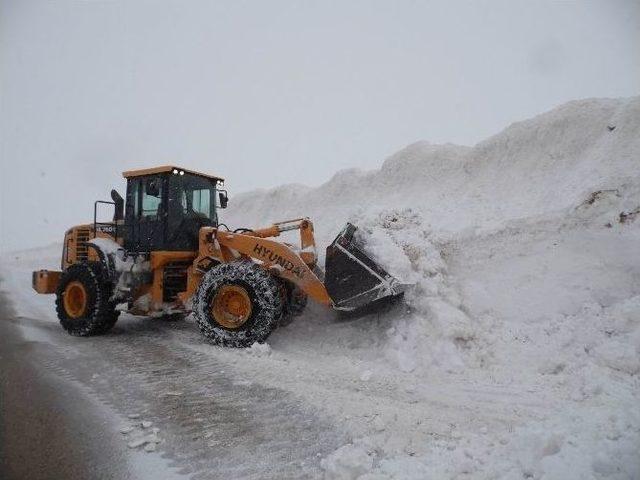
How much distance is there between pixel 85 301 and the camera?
22.9 feet

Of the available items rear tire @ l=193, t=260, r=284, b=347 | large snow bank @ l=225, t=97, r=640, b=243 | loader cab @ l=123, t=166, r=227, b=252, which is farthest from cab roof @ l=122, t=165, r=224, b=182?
large snow bank @ l=225, t=97, r=640, b=243

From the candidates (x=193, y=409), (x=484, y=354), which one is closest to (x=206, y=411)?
(x=193, y=409)

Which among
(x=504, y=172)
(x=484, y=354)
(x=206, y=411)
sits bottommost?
(x=206, y=411)

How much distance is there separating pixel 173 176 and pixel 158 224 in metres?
0.83

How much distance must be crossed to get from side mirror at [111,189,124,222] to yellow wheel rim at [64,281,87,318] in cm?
129

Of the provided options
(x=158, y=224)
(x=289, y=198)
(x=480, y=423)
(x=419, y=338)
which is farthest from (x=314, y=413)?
(x=289, y=198)

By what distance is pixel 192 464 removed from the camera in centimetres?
299

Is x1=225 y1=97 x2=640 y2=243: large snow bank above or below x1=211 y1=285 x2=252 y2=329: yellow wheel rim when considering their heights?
above

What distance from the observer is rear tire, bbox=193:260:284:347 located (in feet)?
19.1

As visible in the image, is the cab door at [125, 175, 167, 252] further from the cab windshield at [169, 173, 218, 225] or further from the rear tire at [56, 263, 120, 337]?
the rear tire at [56, 263, 120, 337]

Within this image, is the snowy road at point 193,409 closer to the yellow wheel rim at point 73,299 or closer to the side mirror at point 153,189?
the yellow wheel rim at point 73,299

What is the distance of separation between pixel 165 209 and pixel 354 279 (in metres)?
3.42

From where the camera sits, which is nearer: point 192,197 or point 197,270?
point 197,270

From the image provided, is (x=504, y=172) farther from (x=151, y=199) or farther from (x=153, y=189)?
(x=153, y=189)
